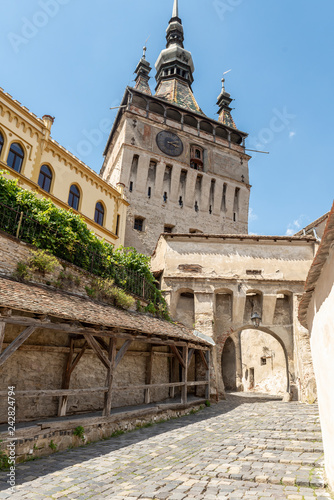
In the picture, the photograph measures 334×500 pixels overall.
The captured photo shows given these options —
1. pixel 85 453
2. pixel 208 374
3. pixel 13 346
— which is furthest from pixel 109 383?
pixel 208 374

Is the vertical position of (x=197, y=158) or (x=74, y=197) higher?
(x=197, y=158)

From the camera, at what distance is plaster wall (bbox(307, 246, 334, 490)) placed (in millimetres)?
4504

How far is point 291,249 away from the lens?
55.5ft

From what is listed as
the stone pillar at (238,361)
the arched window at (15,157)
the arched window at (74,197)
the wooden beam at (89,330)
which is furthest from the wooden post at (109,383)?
the stone pillar at (238,361)

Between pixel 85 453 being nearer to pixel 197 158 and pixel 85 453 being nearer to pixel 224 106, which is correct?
pixel 197 158

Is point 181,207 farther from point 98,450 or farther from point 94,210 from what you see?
A: point 98,450

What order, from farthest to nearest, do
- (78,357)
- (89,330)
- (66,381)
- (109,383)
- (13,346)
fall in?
(78,357) < (66,381) < (109,383) < (89,330) < (13,346)

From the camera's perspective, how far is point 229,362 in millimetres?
26688

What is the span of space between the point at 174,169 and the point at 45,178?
46.5ft

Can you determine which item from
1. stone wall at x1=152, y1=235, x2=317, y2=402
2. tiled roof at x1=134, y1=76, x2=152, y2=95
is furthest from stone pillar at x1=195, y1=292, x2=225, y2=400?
tiled roof at x1=134, y1=76, x2=152, y2=95

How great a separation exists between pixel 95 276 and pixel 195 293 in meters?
6.42

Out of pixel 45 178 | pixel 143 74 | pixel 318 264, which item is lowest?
pixel 318 264

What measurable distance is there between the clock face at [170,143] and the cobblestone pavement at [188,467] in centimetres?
2410

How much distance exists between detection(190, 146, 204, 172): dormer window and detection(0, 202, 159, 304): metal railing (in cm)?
1879
